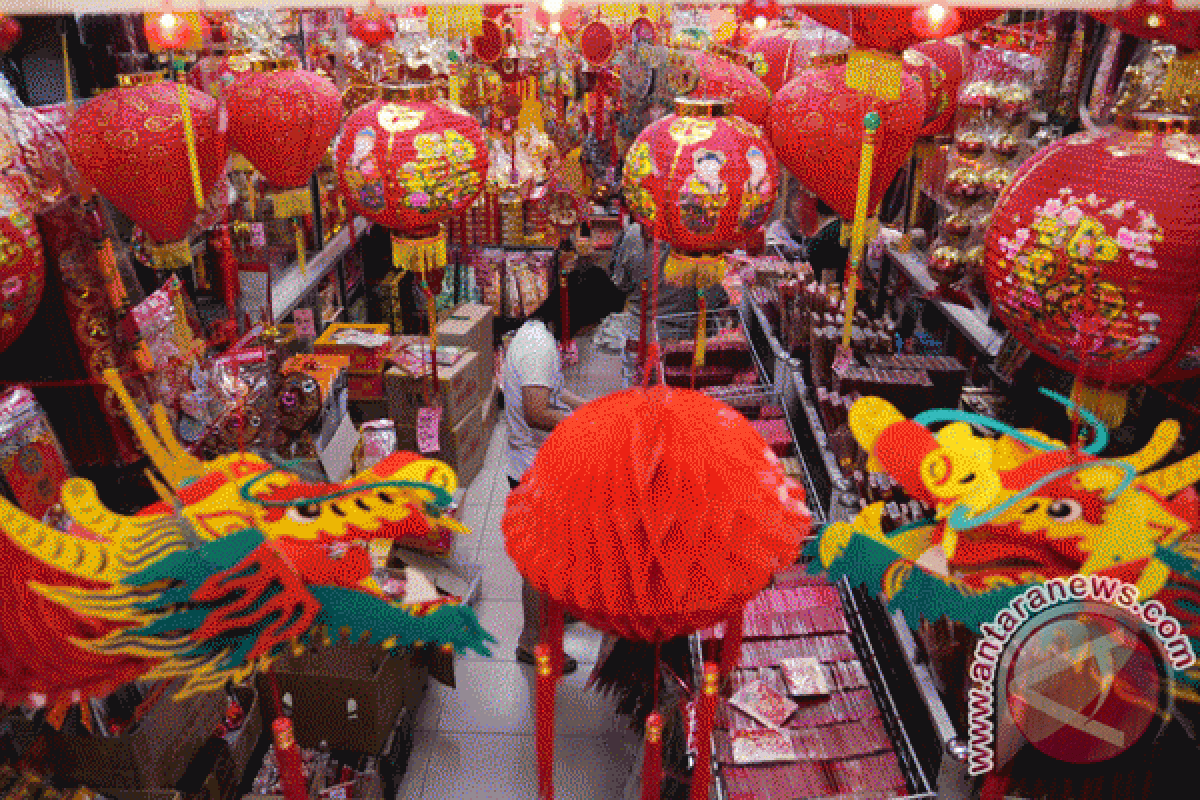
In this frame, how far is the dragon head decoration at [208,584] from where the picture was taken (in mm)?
1267

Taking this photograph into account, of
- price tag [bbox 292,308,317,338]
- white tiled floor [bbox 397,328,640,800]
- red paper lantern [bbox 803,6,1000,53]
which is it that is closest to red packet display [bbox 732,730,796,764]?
white tiled floor [bbox 397,328,640,800]

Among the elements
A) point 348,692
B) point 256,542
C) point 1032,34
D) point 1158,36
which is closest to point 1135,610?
point 1158,36

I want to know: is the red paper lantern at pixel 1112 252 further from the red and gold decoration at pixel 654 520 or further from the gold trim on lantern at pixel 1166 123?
the red and gold decoration at pixel 654 520

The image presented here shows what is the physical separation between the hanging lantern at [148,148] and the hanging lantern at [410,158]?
0.41 meters

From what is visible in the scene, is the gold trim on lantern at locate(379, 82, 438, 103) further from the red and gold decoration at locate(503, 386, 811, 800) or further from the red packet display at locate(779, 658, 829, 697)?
the red packet display at locate(779, 658, 829, 697)

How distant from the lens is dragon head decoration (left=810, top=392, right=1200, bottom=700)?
119 cm

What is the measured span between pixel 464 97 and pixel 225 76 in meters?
2.43

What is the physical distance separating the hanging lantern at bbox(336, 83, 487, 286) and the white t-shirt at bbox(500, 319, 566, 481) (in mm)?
761

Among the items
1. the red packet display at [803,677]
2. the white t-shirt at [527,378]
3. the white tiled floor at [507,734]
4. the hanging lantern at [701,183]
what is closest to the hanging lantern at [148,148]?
the hanging lantern at [701,183]

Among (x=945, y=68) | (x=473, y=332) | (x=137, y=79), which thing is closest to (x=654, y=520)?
(x=137, y=79)

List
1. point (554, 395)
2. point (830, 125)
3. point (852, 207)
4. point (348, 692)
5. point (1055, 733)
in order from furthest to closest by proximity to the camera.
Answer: point (554, 395), point (348, 692), point (852, 207), point (830, 125), point (1055, 733)

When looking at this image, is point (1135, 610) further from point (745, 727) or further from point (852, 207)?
point (745, 727)

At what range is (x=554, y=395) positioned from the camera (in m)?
3.53

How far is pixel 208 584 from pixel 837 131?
1.63 m
